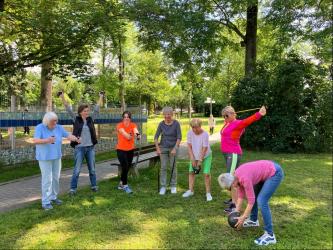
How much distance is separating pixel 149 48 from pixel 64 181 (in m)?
7.87

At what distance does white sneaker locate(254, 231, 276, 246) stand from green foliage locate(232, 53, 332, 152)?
9.92 meters

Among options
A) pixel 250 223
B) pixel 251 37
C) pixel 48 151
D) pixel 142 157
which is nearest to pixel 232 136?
pixel 250 223

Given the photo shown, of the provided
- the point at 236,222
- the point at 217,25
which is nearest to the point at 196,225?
the point at 236,222

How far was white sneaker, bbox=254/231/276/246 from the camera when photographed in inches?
198

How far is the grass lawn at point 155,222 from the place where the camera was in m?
5.12

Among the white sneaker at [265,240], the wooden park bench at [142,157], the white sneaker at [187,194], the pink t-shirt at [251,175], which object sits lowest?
the white sneaker at [265,240]

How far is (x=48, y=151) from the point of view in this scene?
6.45m

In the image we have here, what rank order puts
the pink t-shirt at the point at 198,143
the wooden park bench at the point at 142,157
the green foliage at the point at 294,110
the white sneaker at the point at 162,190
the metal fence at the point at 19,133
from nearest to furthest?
the pink t-shirt at the point at 198,143 < the white sneaker at the point at 162,190 < the wooden park bench at the point at 142,157 < the metal fence at the point at 19,133 < the green foliage at the point at 294,110

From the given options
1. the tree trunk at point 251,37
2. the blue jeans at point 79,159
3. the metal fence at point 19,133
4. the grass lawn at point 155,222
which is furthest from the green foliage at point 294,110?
the blue jeans at point 79,159

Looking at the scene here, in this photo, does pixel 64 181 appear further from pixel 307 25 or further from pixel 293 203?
pixel 307 25

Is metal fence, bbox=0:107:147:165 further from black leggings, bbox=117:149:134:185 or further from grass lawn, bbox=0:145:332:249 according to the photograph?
grass lawn, bbox=0:145:332:249

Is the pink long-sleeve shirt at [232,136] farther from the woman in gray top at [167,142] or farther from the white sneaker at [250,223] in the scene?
the white sneaker at [250,223]

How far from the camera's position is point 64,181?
30.0 ft

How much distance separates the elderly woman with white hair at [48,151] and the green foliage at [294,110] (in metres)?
9.96
